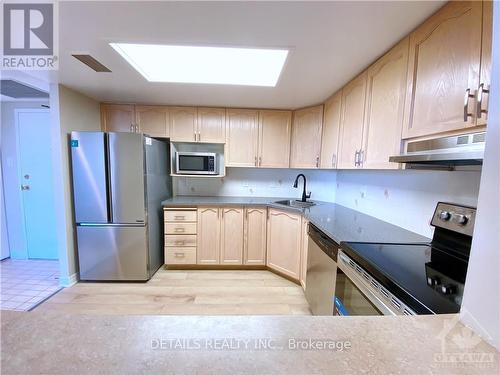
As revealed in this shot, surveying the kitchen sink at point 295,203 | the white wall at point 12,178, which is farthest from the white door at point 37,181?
the kitchen sink at point 295,203

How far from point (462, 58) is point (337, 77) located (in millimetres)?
1074

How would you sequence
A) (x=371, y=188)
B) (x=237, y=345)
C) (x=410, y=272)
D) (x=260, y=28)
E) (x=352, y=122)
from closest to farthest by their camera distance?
1. (x=237, y=345)
2. (x=410, y=272)
3. (x=260, y=28)
4. (x=352, y=122)
5. (x=371, y=188)

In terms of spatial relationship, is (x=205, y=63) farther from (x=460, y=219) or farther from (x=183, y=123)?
(x=460, y=219)

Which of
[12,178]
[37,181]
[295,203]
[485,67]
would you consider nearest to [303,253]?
[295,203]

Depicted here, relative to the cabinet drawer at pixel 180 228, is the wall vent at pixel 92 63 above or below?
above

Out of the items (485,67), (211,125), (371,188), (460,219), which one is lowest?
(460,219)

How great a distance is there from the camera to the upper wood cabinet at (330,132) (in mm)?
2273

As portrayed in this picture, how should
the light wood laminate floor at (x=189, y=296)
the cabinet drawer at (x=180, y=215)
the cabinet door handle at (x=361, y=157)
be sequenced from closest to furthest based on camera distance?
the cabinet door handle at (x=361, y=157) → the light wood laminate floor at (x=189, y=296) → the cabinet drawer at (x=180, y=215)

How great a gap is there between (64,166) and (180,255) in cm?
167

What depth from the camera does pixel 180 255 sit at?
2797 millimetres

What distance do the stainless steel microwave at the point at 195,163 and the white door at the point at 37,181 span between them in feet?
5.88

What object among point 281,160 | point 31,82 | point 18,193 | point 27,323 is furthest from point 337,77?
point 18,193

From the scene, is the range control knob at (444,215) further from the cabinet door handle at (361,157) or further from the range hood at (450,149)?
the cabinet door handle at (361,157)

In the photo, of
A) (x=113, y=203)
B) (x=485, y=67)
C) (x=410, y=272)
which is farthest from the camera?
(x=113, y=203)
